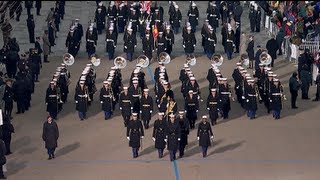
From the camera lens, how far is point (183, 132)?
34219 millimetres

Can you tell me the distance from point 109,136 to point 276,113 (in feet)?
19.0

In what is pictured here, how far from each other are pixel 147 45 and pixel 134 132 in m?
12.8

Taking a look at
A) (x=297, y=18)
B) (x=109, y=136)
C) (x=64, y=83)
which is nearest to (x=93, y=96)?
(x=64, y=83)

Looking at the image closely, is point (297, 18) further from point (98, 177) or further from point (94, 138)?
point (98, 177)

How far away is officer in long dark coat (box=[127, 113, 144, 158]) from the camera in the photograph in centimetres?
3391

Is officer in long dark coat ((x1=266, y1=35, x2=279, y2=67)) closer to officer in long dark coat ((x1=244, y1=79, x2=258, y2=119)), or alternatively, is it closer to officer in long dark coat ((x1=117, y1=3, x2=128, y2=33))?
officer in long dark coat ((x1=244, y1=79, x2=258, y2=119))

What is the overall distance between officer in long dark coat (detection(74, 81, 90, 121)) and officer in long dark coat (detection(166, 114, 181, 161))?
5.12 meters

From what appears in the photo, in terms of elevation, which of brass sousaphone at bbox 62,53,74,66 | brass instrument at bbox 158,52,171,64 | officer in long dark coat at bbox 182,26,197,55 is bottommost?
officer in long dark coat at bbox 182,26,197,55

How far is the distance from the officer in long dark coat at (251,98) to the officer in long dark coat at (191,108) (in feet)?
6.18

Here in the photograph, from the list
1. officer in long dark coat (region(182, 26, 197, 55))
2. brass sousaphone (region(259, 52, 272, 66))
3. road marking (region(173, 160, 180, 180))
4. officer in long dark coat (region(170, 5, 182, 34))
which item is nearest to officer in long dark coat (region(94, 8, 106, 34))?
officer in long dark coat (region(170, 5, 182, 34))

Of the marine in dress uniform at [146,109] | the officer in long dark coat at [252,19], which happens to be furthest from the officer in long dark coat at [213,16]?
the marine in dress uniform at [146,109]

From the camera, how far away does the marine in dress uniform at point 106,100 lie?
125 feet

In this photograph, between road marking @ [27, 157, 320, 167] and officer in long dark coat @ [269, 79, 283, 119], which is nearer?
road marking @ [27, 157, 320, 167]

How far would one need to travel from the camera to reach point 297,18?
1960 inches
